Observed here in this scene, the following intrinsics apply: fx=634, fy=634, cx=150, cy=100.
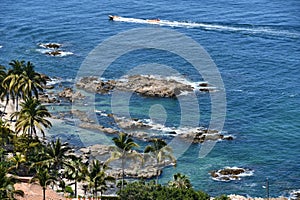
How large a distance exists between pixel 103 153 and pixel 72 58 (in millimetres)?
→ 64377

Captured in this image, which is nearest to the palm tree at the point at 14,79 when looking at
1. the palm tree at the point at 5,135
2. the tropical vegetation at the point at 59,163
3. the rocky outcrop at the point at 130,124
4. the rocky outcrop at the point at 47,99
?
the tropical vegetation at the point at 59,163

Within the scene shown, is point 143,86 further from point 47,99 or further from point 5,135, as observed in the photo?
point 5,135

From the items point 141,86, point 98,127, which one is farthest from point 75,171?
point 141,86

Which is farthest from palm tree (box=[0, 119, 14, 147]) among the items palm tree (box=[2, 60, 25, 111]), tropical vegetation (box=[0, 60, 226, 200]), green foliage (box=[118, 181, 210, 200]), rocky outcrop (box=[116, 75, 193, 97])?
rocky outcrop (box=[116, 75, 193, 97])

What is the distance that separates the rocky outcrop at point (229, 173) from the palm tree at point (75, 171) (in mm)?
30321

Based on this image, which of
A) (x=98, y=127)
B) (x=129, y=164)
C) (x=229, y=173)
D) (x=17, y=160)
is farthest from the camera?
(x=98, y=127)

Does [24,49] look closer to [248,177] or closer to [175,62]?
[175,62]

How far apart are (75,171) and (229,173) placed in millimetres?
34290

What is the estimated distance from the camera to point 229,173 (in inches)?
5022

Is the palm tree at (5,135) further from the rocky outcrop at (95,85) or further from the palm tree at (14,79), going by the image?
the rocky outcrop at (95,85)

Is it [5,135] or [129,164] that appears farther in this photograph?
[129,164]

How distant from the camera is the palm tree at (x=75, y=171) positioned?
107125 millimetres

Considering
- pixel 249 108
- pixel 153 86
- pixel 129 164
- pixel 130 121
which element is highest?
pixel 153 86

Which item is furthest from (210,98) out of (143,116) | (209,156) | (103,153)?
(103,153)
